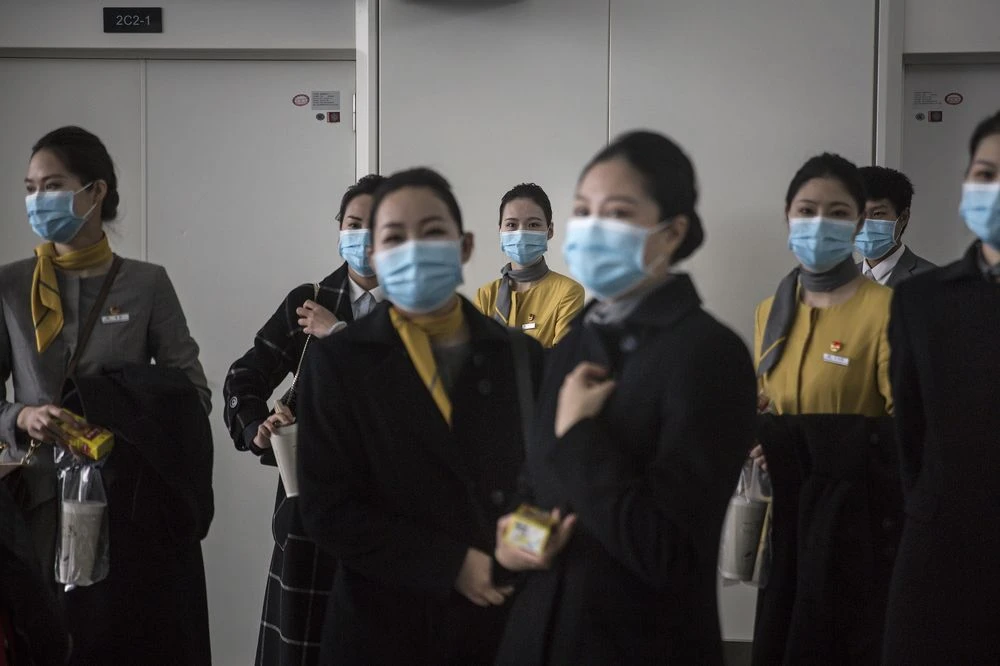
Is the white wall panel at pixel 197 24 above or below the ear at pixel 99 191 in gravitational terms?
above

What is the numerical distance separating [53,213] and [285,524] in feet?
3.44

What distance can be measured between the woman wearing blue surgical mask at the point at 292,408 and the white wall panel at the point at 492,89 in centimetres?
123

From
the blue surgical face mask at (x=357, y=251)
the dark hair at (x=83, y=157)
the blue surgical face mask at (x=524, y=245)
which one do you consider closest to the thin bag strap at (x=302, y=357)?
the blue surgical face mask at (x=357, y=251)

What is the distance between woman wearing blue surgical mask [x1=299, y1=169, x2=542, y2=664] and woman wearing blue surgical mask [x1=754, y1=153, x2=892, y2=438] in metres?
1.03

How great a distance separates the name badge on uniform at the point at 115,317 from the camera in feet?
9.33

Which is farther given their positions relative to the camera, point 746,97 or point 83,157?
point 746,97

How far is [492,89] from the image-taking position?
14.7 ft

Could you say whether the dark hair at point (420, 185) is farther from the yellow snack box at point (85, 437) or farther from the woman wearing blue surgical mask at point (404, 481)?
the yellow snack box at point (85, 437)

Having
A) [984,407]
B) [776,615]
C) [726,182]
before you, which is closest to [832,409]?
[776,615]

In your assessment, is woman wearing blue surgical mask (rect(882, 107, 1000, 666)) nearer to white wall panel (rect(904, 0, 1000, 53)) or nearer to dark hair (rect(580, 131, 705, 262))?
dark hair (rect(580, 131, 705, 262))

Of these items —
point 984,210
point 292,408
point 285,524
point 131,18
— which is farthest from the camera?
point 131,18

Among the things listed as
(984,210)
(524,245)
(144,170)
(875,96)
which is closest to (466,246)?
(984,210)

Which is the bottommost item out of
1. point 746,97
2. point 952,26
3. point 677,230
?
point 677,230

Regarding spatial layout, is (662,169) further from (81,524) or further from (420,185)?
(81,524)
